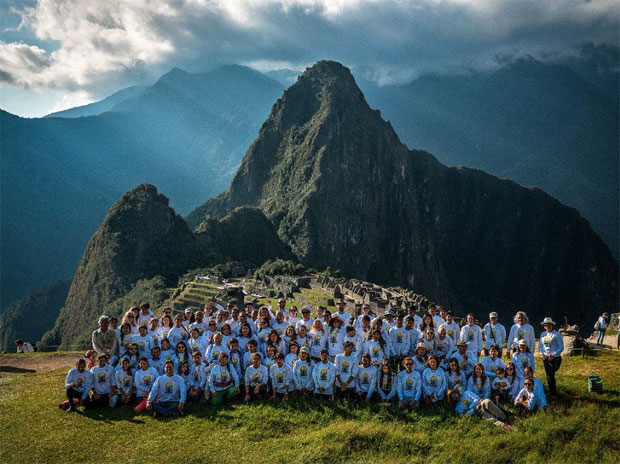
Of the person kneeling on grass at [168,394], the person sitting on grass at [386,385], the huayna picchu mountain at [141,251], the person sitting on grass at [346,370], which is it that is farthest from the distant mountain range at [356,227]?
the person sitting on grass at [386,385]

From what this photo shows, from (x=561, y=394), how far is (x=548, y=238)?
19591cm

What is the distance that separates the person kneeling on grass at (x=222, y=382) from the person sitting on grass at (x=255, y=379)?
418mm

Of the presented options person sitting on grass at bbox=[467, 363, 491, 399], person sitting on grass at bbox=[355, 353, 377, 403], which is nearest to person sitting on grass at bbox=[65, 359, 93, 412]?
person sitting on grass at bbox=[355, 353, 377, 403]

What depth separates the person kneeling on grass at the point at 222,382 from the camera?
11.8 m

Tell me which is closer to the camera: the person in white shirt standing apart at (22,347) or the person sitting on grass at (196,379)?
the person sitting on grass at (196,379)

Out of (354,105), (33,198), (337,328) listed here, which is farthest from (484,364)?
(33,198)

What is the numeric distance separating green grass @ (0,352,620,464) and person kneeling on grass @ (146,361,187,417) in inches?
12.3

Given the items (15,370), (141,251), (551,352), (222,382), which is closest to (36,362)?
(15,370)

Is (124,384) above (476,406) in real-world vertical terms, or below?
above

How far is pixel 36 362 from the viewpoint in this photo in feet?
64.7

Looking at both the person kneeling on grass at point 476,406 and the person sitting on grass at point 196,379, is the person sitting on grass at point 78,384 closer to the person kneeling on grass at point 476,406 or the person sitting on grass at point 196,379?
the person sitting on grass at point 196,379

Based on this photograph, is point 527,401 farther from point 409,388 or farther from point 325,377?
point 325,377

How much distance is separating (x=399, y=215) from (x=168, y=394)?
156 metres

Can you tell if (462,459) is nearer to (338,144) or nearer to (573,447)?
(573,447)
